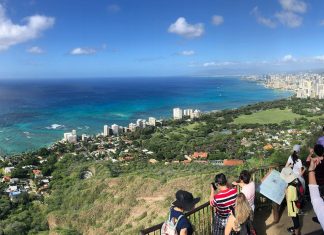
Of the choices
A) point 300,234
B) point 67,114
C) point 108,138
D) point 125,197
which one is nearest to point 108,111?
point 67,114

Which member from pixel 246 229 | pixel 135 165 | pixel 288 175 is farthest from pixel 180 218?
pixel 135 165

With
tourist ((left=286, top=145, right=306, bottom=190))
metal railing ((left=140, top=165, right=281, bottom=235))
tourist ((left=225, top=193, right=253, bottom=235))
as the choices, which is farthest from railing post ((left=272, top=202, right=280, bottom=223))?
tourist ((left=225, top=193, right=253, bottom=235))

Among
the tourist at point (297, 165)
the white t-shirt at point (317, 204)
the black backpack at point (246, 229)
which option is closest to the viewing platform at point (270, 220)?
the tourist at point (297, 165)

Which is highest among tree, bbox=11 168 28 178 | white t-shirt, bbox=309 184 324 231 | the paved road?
white t-shirt, bbox=309 184 324 231

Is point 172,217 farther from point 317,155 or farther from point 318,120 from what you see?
point 318,120

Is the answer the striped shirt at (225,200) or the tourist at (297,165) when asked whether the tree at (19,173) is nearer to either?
the tourist at (297,165)

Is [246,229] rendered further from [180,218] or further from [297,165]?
[297,165]

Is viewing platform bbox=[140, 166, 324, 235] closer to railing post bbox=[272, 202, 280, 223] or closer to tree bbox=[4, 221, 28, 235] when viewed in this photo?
railing post bbox=[272, 202, 280, 223]

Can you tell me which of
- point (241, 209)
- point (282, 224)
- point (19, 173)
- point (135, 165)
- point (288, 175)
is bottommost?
point (19, 173)

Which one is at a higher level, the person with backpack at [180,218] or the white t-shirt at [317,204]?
the white t-shirt at [317,204]
